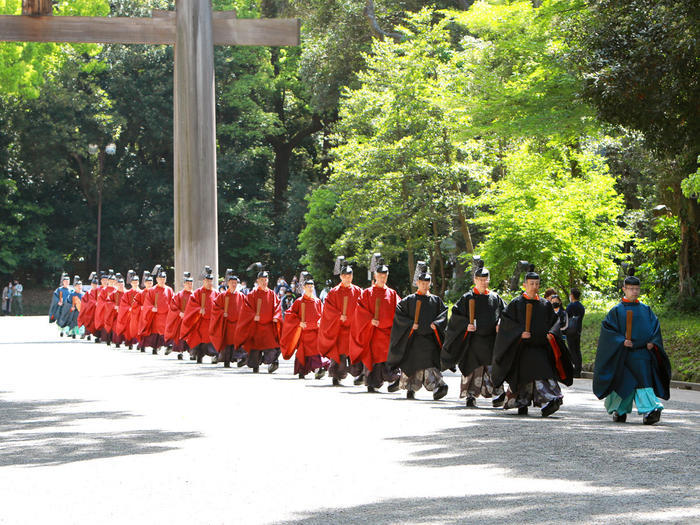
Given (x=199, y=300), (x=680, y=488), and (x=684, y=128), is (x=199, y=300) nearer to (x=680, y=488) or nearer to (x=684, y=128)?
(x=684, y=128)

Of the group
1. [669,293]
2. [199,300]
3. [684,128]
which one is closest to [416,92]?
[669,293]

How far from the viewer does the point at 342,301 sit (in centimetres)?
Answer: 1777

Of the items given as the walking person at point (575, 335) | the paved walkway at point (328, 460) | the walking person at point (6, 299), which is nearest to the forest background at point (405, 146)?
the walking person at point (6, 299)

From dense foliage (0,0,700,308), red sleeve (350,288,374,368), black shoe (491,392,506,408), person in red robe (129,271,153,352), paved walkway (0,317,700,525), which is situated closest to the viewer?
paved walkway (0,317,700,525)

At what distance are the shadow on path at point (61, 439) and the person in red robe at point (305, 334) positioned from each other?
643 centimetres

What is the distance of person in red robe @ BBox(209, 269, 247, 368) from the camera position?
2168cm

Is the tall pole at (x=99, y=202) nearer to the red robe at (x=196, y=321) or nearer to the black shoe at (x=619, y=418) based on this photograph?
the red robe at (x=196, y=321)

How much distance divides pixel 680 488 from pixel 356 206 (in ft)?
105

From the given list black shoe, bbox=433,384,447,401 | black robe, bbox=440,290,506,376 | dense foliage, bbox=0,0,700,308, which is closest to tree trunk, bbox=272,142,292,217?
dense foliage, bbox=0,0,700,308

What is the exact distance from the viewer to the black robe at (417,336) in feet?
48.9

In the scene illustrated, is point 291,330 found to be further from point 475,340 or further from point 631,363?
point 631,363

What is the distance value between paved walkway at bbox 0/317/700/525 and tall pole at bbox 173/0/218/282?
34.3ft

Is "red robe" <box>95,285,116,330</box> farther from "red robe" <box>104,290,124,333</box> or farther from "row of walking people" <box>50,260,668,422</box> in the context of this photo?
"row of walking people" <box>50,260,668,422</box>

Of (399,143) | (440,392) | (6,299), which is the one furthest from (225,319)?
(6,299)
